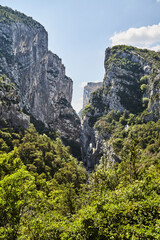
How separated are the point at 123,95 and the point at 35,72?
3265 inches

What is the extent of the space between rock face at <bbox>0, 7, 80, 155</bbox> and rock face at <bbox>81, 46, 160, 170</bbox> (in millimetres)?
26385

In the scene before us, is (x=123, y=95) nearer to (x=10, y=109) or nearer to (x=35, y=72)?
(x=35, y=72)

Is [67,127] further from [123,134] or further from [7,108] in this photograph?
[7,108]

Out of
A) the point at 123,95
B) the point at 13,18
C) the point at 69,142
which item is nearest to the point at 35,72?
the point at 13,18

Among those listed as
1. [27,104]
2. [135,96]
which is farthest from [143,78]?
[27,104]

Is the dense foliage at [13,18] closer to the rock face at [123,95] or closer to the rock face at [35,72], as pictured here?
the rock face at [35,72]

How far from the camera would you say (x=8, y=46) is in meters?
130

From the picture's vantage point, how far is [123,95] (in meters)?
123

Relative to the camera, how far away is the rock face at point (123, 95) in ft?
334

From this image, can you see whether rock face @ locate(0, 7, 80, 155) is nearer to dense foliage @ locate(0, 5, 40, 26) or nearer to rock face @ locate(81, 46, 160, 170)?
dense foliage @ locate(0, 5, 40, 26)

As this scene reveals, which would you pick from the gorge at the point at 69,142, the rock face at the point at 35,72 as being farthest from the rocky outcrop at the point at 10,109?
the rock face at the point at 35,72

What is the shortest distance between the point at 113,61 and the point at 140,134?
90.1m

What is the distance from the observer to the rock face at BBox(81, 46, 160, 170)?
102 m

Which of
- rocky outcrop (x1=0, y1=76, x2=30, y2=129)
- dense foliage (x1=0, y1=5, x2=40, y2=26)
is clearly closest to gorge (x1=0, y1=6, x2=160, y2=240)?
rocky outcrop (x1=0, y1=76, x2=30, y2=129)
